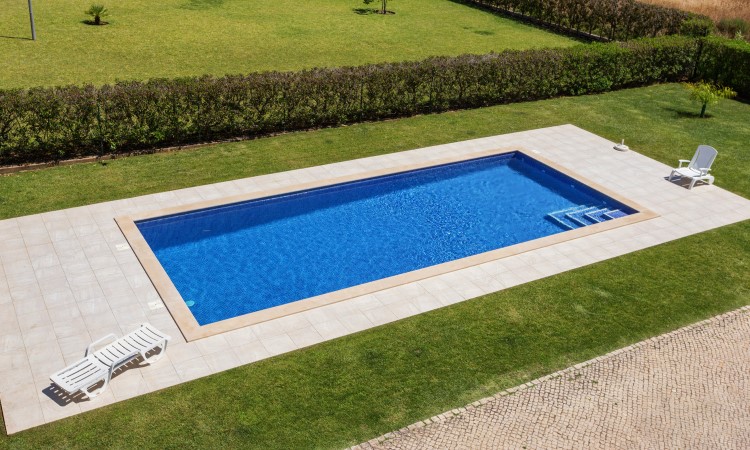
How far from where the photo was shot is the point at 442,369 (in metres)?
11.4

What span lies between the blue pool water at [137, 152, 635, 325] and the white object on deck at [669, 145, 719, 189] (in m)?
2.46

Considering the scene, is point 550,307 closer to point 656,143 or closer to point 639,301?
point 639,301

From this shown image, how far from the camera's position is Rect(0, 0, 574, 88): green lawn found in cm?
2467

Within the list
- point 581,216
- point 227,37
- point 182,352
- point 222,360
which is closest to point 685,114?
point 581,216

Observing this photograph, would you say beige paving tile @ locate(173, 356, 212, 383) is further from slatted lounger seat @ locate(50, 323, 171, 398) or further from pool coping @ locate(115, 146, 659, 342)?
pool coping @ locate(115, 146, 659, 342)

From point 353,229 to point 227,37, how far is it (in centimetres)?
1611

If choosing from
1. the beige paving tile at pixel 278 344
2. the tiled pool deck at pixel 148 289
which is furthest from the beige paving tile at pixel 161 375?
the beige paving tile at pixel 278 344

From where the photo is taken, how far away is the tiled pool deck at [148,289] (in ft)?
35.8

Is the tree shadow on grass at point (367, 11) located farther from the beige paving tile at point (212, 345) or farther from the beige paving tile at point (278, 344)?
the beige paving tile at point (212, 345)

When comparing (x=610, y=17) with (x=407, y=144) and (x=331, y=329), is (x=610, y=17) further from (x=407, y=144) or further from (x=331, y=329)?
(x=331, y=329)

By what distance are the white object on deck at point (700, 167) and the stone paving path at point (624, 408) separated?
269 inches

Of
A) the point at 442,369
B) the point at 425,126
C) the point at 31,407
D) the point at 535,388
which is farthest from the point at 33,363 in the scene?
the point at 425,126

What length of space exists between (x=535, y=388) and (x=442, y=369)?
4.85ft

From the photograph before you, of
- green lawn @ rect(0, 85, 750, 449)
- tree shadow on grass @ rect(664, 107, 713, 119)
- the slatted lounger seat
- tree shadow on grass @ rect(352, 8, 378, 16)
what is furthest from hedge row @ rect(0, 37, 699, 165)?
tree shadow on grass @ rect(352, 8, 378, 16)
